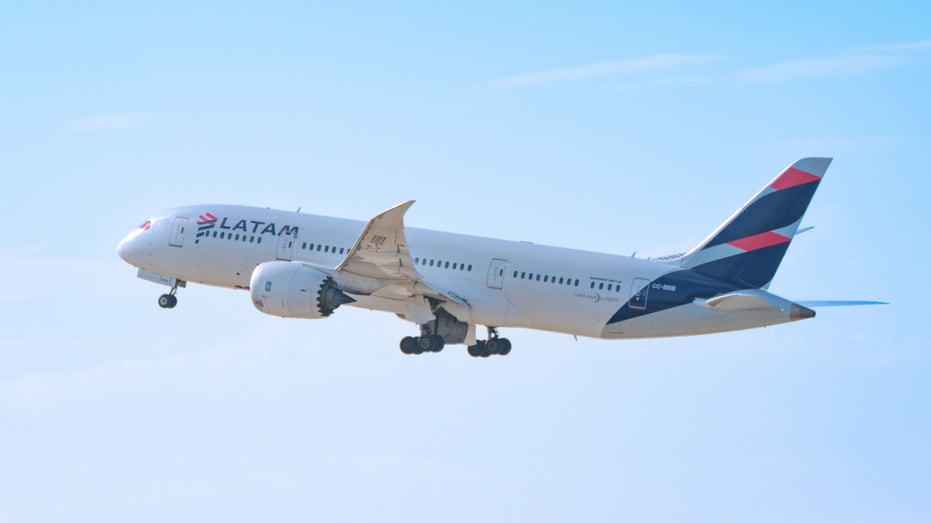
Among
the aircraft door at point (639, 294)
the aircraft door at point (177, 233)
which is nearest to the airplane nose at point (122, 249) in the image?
the aircraft door at point (177, 233)

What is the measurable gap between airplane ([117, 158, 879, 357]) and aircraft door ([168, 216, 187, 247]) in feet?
1.79

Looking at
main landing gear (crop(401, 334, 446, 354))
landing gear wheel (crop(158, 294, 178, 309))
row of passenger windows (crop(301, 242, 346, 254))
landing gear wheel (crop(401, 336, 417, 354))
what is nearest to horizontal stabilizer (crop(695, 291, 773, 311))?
main landing gear (crop(401, 334, 446, 354))

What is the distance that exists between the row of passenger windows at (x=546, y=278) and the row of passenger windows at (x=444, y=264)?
1.88 m

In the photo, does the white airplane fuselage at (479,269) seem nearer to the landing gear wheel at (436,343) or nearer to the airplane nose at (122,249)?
the landing gear wheel at (436,343)

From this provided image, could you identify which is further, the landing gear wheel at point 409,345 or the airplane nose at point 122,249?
the airplane nose at point 122,249

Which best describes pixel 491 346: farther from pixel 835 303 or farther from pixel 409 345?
pixel 835 303

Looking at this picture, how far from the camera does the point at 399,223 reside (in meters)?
46.1

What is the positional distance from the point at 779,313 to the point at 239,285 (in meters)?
19.7

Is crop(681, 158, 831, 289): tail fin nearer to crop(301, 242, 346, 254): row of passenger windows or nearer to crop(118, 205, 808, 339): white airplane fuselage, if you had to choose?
crop(118, 205, 808, 339): white airplane fuselage

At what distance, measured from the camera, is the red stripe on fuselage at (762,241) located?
156 feet

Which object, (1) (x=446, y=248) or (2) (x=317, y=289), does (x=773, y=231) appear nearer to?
(1) (x=446, y=248)

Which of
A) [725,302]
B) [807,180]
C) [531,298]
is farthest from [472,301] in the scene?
[807,180]

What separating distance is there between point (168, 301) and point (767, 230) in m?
23.2

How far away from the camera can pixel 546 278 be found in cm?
4906
